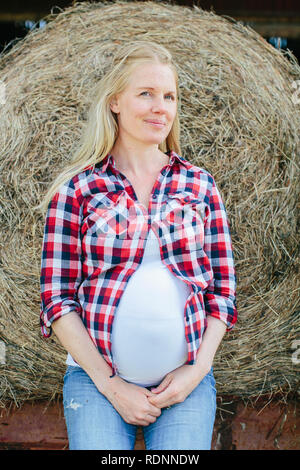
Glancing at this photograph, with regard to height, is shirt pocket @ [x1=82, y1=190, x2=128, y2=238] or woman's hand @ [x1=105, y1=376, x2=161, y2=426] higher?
shirt pocket @ [x1=82, y1=190, x2=128, y2=238]

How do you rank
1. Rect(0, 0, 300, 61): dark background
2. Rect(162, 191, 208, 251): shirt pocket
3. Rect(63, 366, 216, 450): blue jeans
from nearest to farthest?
Rect(63, 366, 216, 450): blue jeans < Rect(162, 191, 208, 251): shirt pocket < Rect(0, 0, 300, 61): dark background

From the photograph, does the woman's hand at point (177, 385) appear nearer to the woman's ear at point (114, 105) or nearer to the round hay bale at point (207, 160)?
the round hay bale at point (207, 160)

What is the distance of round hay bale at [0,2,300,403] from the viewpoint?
1918mm

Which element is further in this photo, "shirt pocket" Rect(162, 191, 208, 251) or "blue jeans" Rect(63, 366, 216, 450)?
"shirt pocket" Rect(162, 191, 208, 251)

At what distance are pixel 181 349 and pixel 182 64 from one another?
1.21 m

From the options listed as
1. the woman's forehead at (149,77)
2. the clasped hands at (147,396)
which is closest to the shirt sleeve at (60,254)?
the clasped hands at (147,396)

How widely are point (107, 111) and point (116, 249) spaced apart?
414mm

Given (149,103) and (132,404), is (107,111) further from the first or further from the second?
(132,404)

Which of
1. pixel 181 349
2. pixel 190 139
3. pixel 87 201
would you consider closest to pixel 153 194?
pixel 87 201

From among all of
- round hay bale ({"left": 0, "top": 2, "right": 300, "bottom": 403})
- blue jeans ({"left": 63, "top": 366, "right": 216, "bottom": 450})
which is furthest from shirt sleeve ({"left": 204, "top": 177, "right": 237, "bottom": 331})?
round hay bale ({"left": 0, "top": 2, "right": 300, "bottom": 403})

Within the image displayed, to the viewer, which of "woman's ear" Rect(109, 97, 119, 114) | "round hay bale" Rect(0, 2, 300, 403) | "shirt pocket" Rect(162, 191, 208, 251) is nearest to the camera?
"shirt pocket" Rect(162, 191, 208, 251)

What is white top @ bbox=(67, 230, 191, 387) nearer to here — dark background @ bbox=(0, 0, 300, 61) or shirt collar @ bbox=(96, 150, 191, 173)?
shirt collar @ bbox=(96, 150, 191, 173)

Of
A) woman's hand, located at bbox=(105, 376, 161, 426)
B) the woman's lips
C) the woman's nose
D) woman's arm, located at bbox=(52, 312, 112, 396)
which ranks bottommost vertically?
woman's hand, located at bbox=(105, 376, 161, 426)

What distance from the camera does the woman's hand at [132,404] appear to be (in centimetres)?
129
